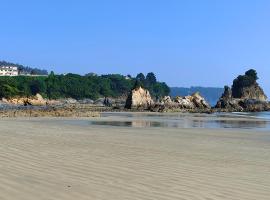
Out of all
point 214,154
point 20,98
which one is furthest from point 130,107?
point 214,154

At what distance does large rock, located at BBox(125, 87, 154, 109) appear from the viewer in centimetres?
9031

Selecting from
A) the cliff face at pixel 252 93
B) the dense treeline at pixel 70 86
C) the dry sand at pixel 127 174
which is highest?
the dense treeline at pixel 70 86

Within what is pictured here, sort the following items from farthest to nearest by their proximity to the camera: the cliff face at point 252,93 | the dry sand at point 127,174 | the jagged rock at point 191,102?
the cliff face at point 252,93, the jagged rock at point 191,102, the dry sand at point 127,174

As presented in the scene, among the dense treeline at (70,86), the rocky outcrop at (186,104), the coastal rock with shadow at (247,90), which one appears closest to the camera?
the rocky outcrop at (186,104)

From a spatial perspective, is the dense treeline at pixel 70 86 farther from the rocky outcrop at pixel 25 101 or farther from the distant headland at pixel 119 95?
the rocky outcrop at pixel 25 101

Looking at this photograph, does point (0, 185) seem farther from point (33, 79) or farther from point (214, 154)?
point (33, 79)

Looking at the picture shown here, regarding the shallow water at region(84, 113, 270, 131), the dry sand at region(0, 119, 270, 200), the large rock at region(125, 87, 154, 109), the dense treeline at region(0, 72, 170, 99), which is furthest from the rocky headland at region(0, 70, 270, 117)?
the dry sand at region(0, 119, 270, 200)

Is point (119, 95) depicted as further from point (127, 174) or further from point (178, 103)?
point (127, 174)

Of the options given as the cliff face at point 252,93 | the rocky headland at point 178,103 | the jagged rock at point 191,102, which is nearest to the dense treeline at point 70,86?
the rocky headland at point 178,103

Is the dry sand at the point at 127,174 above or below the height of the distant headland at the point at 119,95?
below

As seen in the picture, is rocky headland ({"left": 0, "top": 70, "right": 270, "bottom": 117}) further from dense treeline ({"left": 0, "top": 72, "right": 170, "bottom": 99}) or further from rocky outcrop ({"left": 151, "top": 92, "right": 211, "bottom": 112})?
dense treeline ({"left": 0, "top": 72, "right": 170, "bottom": 99})

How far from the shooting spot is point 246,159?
13.2 metres

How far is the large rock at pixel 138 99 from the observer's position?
3556 inches

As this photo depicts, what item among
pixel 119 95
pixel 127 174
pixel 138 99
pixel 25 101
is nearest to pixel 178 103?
pixel 138 99
